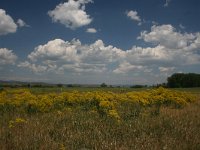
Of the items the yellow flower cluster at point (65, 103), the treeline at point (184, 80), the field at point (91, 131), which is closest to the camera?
the field at point (91, 131)

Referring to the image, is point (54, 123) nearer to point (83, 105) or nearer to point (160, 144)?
point (160, 144)

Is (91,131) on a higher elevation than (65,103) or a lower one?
lower

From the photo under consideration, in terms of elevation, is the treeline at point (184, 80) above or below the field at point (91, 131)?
above

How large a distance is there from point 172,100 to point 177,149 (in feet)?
39.5

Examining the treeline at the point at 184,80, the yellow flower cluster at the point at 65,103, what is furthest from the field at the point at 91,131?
the treeline at the point at 184,80

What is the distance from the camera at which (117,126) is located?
10016mm

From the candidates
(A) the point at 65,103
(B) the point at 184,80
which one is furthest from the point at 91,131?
(B) the point at 184,80

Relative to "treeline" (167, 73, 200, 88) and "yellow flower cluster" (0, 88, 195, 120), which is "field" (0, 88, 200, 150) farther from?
"treeline" (167, 73, 200, 88)

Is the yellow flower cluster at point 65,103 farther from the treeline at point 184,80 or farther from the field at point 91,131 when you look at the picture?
the treeline at point 184,80

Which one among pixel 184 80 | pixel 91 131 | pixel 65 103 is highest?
pixel 184 80

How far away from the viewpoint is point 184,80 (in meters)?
93.2

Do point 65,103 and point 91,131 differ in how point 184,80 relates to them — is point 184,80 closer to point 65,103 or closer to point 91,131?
point 65,103

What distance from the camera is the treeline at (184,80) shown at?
92.5m

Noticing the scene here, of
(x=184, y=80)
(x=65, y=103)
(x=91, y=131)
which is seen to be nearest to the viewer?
(x=91, y=131)
